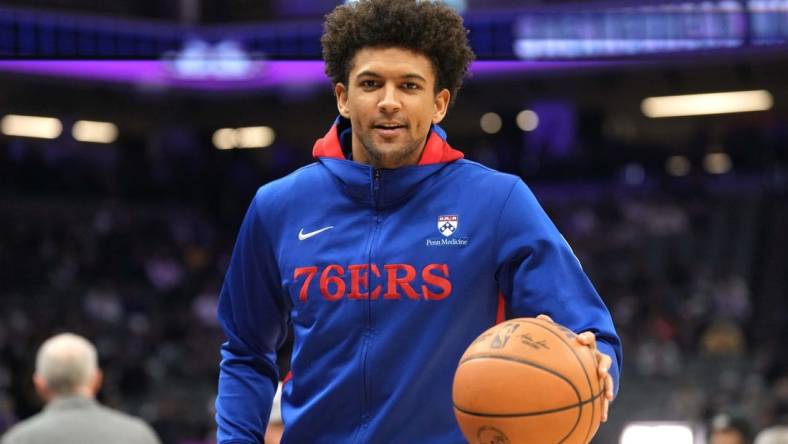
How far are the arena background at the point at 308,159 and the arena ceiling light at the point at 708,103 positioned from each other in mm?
147

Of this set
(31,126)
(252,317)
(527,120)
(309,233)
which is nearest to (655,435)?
(252,317)

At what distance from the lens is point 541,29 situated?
46.7 feet

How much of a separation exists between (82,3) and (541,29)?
632 cm

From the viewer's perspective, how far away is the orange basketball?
2.51 metres

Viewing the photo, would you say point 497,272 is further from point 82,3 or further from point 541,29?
point 82,3

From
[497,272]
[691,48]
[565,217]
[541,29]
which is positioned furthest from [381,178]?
[565,217]

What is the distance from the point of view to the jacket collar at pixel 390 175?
2.92m

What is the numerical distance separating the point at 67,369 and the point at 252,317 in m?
2.35

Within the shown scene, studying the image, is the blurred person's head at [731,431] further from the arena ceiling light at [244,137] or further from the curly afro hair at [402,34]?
the arena ceiling light at [244,137]

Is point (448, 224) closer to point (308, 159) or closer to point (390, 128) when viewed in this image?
point (390, 128)

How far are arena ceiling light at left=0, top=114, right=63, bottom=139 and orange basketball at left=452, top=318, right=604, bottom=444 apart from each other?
20385mm

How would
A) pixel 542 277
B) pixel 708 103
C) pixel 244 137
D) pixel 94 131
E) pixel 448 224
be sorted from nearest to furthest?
pixel 542 277 → pixel 448 224 → pixel 708 103 → pixel 94 131 → pixel 244 137

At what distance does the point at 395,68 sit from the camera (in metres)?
2.88

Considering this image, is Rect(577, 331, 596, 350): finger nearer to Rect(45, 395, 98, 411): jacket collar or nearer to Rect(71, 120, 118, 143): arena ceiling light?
Rect(45, 395, 98, 411): jacket collar
